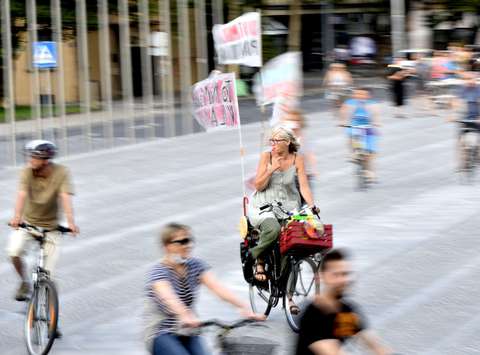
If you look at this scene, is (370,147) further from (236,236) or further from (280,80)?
(236,236)

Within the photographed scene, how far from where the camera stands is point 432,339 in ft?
31.4

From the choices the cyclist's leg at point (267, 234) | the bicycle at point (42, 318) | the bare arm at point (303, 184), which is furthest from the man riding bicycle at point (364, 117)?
the bicycle at point (42, 318)

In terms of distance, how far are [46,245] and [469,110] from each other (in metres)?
10.6

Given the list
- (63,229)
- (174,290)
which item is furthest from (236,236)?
(174,290)

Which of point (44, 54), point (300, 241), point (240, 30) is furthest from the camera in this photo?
point (44, 54)

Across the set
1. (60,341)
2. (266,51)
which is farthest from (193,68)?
(60,341)

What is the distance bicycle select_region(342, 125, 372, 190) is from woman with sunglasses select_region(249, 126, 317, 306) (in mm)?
8499

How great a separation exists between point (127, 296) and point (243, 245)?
1.85 metres

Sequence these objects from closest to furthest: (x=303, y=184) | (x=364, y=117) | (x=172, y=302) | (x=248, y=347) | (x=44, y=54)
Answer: (x=248, y=347)
(x=172, y=302)
(x=303, y=184)
(x=364, y=117)
(x=44, y=54)

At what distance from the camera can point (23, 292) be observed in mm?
10508

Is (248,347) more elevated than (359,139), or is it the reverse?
(359,139)

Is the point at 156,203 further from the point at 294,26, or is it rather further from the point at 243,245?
the point at 294,26

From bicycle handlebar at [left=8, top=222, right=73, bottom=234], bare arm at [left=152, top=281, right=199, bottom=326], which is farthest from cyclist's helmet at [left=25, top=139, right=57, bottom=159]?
bare arm at [left=152, top=281, right=199, bottom=326]

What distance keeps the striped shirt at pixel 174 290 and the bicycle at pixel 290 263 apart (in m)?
2.81
